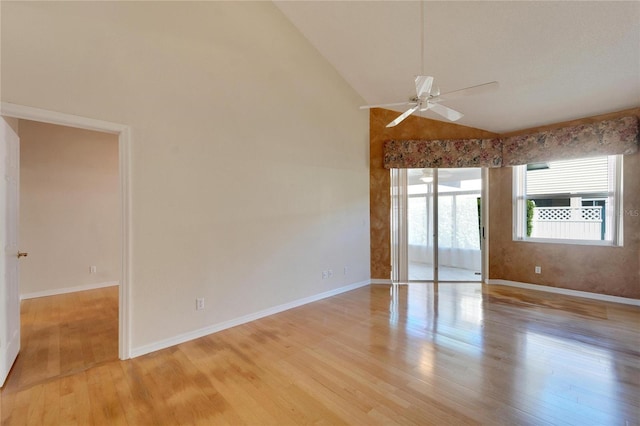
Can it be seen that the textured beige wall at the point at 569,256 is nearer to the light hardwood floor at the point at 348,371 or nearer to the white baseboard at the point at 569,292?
the white baseboard at the point at 569,292

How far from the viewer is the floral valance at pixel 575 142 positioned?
4.00 metres

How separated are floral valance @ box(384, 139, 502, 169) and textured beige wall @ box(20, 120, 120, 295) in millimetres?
4872

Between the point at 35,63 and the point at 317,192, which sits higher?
the point at 35,63

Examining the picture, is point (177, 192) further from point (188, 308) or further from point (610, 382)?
point (610, 382)

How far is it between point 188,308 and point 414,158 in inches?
168

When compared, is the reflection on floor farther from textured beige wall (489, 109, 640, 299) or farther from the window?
the window

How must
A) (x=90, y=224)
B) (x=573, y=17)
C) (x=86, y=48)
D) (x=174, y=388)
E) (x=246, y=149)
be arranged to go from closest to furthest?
(x=174, y=388) → (x=86, y=48) → (x=573, y=17) → (x=246, y=149) → (x=90, y=224)

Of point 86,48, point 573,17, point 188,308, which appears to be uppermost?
point 573,17

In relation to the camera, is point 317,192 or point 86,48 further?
point 317,192

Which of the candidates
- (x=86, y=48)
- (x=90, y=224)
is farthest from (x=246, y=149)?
(x=90, y=224)

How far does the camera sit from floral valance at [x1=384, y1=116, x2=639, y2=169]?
4.47m

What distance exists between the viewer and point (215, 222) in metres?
3.20

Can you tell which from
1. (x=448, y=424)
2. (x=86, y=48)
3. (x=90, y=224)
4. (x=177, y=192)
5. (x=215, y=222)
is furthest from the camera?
(x=90, y=224)

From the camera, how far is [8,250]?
7.62 feet
